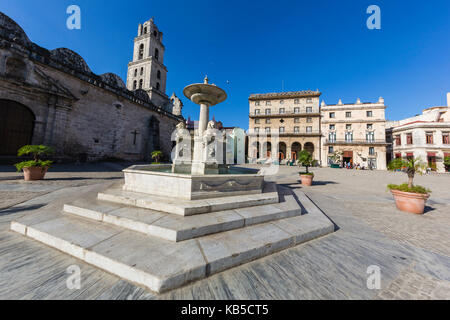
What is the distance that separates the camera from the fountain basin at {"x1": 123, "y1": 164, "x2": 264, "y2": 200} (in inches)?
131

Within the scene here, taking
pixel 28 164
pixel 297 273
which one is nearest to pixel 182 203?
pixel 297 273

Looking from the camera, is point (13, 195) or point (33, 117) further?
point (33, 117)

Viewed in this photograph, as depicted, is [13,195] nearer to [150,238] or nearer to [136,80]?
[150,238]

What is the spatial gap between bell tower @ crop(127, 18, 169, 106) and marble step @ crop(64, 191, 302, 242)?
84.5 feet

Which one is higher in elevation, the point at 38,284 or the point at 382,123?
the point at 382,123

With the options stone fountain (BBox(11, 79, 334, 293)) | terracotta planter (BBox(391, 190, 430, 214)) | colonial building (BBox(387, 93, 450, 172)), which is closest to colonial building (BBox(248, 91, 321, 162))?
colonial building (BBox(387, 93, 450, 172))

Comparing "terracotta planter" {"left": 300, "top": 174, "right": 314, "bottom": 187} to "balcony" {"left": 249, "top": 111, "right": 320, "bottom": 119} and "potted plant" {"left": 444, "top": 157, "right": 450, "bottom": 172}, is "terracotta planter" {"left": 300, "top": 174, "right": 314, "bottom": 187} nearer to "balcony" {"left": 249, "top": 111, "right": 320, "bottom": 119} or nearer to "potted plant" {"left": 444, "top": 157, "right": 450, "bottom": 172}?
"balcony" {"left": 249, "top": 111, "right": 320, "bottom": 119}

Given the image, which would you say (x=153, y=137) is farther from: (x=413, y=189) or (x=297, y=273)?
(x=413, y=189)

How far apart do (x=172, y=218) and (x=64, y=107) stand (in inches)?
572

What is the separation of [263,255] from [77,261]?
2.44m

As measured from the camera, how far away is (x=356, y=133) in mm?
28891
